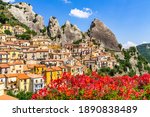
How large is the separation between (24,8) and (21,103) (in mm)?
120806

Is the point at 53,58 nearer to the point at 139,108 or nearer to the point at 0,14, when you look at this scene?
the point at 0,14

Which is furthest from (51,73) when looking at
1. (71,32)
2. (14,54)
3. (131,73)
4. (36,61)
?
(71,32)

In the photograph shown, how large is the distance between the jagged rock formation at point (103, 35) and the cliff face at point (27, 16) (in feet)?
77.3

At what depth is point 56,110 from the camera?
32.9 ft

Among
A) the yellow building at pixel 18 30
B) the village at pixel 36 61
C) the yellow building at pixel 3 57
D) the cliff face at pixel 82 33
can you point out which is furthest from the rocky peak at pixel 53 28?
the yellow building at pixel 3 57

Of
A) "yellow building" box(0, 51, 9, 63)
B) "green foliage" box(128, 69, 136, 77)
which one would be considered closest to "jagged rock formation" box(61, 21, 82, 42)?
"green foliage" box(128, 69, 136, 77)

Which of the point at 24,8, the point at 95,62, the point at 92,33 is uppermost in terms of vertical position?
the point at 24,8

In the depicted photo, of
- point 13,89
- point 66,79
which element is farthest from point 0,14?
point 66,79

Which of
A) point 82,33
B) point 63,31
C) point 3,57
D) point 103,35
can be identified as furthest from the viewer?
point 103,35

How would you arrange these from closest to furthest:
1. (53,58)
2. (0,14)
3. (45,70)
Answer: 1. (45,70)
2. (53,58)
3. (0,14)

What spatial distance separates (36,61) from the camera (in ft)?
261

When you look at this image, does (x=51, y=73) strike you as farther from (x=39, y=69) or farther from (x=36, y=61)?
(x=36, y=61)

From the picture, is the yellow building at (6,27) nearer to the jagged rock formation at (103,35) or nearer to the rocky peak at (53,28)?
the rocky peak at (53,28)

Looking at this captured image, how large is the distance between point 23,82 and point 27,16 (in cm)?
6543
